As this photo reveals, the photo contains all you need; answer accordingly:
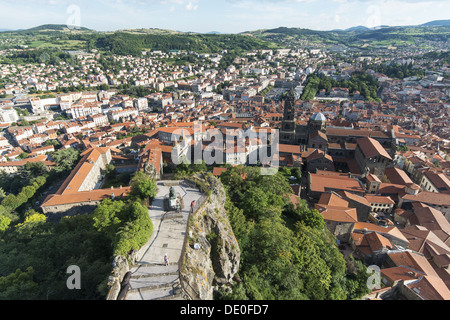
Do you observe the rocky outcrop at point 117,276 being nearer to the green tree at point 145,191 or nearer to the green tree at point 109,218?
the green tree at point 109,218

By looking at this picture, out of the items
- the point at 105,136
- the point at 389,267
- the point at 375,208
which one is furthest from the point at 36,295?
the point at 105,136

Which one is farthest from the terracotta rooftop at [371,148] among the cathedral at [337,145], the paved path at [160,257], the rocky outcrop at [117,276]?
the rocky outcrop at [117,276]

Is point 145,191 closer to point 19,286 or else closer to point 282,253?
point 19,286

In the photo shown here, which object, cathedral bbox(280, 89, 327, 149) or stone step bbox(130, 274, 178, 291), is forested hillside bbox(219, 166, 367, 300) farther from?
cathedral bbox(280, 89, 327, 149)

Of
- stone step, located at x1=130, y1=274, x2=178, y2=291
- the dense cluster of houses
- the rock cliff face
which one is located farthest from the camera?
the dense cluster of houses

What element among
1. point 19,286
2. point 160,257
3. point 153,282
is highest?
point 160,257

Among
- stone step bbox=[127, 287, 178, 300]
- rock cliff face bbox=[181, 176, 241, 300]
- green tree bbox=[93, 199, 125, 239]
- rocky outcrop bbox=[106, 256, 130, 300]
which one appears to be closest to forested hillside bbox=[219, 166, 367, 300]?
rock cliff face bbox=[181, 176, 241, 300]

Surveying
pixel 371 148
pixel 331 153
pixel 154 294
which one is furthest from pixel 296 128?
pixel 154 294

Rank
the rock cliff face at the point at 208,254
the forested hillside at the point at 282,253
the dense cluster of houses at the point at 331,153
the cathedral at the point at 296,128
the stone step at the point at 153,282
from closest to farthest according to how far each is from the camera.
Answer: the stone step at the point at 153,282 < the rock cliff face at the point at 208,254 < the forested hillside at the point at 282,253 < the dense cluster of houses at the point at 331,153 < the cathedral at the point at 296,128

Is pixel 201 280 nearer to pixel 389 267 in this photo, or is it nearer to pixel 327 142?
pixel 389 267
